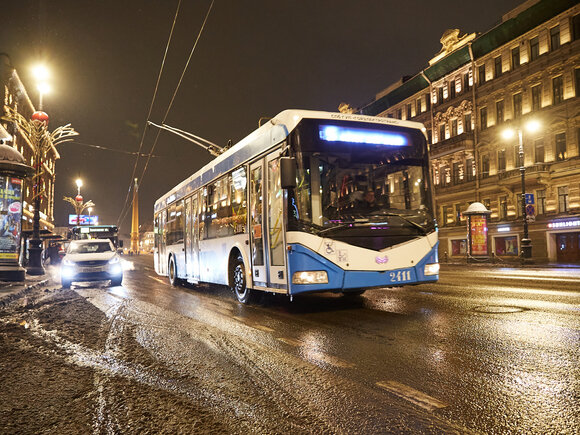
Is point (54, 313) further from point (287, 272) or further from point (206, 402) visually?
point (206, 402)

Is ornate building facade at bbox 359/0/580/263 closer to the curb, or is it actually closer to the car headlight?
the car headlight

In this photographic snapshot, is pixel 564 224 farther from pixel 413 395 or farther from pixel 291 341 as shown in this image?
pixel 413 395

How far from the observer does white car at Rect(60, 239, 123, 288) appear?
1561 centimetres

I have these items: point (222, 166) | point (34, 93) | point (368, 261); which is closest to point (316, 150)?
point (368, 261)

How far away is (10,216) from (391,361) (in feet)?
54.4

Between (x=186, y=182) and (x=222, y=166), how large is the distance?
376 centimetres

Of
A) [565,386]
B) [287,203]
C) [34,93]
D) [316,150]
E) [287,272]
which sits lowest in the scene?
[565,386]

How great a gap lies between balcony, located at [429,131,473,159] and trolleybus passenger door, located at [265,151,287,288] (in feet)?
110

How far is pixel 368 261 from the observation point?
759 cm

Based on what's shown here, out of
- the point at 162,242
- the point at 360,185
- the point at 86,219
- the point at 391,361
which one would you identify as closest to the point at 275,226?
the point at 360,185

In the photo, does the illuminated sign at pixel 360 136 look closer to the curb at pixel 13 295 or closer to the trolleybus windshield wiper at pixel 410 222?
the trolleybus windshield wiper at pixel 410 222

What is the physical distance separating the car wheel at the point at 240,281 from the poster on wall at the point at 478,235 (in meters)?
23.2

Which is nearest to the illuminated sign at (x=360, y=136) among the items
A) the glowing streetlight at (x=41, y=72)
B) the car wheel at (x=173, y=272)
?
the car wheel at (x=173, y=272)

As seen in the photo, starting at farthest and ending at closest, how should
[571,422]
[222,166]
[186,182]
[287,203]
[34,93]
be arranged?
[34,93], [186,182], [222,166], [287,203], [571,422]
